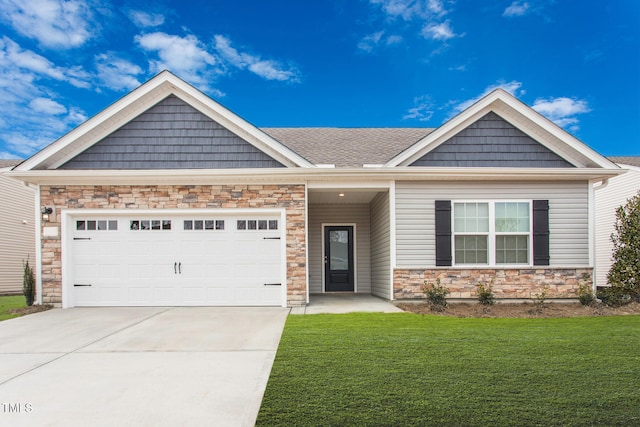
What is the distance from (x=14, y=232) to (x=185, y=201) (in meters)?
9.67

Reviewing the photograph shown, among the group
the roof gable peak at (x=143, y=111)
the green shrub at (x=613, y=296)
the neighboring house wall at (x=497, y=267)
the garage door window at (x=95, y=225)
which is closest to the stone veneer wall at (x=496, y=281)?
the neighboring house wall at (x=497, y=267)

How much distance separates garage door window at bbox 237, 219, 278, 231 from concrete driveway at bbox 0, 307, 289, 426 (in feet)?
7.46

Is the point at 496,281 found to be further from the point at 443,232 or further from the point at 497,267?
the point at 443,232

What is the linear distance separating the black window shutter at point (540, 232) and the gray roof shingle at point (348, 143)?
3.71 metres

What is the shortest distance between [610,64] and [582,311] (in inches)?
577

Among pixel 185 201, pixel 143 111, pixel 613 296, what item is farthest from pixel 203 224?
pixel 613 296

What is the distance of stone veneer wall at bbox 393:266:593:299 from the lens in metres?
8.84

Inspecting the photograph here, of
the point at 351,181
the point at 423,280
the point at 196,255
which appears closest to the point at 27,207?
the point at 196,255

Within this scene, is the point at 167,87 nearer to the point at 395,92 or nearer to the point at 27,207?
the point at 27,207

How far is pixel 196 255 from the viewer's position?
888 centimetres

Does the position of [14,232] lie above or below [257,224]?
below

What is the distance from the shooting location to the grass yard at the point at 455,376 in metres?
3.00

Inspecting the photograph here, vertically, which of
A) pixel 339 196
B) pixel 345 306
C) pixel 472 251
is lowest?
pixel 345 306

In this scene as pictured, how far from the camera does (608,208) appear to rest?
1395 cm
